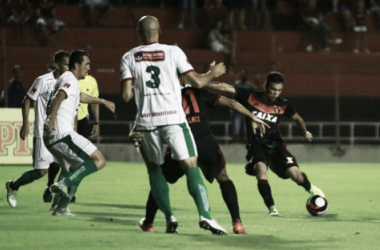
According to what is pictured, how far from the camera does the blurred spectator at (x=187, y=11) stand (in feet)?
90.7

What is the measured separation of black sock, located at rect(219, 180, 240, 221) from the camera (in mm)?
9562

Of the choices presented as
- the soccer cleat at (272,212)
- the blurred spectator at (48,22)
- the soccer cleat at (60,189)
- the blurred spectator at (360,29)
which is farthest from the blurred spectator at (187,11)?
the soccer cleat at (60,189)

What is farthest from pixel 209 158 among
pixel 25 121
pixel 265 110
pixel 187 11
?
pixel 187 11

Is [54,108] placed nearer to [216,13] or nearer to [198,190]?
[198,190]

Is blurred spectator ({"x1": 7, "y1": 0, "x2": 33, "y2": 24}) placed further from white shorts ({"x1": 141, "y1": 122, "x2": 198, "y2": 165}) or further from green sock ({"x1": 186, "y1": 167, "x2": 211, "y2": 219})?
green sock ({"x1": 186, "y1": 167, "x2": 211, "y2": 219})

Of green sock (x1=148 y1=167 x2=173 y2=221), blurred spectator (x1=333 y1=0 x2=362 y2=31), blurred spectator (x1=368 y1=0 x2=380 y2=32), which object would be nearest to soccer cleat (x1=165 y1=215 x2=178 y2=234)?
green sock (x1=148 y1=167 x2=173 y2=221)

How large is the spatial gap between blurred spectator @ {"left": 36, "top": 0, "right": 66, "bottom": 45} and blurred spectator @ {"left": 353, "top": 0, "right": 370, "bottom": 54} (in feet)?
26.3

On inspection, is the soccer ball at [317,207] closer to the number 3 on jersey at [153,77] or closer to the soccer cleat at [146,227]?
the soccer cleat at [146,227]

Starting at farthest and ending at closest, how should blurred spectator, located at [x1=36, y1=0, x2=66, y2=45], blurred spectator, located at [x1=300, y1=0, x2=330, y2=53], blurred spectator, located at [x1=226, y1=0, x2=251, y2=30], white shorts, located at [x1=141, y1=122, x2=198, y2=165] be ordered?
blurred spectator, located at [x1=300, y1=0, x2=330, y2=53]
blurred spectator, located at [x1=226, y1=0, x2=251, y2=30]
blurred spectator, located at [x1=36, y1=0, x2=66, y2=45]
white shorts, located at [x1=141, y1=122, x2=198, y2=165]

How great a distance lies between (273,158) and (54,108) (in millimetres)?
2788

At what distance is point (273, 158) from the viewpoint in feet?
40.3

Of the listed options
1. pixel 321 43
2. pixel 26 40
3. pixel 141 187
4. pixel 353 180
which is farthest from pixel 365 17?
pixel 141 187

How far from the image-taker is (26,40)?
26.2 m

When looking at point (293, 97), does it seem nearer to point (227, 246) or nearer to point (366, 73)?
point (366, 73)
